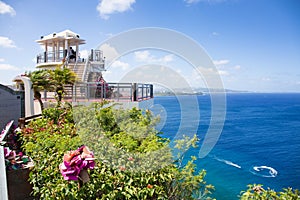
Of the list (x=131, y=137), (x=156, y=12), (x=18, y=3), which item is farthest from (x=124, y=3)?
(x=131, y=137)

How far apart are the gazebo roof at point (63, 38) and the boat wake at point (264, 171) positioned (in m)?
21.5

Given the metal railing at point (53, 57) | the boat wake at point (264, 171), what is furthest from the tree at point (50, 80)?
the boat wake at point (264, 171)

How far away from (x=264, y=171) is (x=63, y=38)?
24158 millimetres

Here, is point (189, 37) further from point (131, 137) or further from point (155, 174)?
point (155, 174)

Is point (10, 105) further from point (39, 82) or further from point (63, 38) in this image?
point (63, 38)

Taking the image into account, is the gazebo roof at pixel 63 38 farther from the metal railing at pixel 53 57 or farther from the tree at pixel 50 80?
the tree at pixel 50 80

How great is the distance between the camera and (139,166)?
11.3 ft

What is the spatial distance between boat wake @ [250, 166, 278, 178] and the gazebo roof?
848 inches

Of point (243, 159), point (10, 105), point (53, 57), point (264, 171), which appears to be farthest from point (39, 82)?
point (243, 159)

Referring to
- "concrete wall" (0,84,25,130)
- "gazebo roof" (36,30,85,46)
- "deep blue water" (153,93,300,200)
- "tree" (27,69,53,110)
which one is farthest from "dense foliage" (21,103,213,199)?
"gazebo roof" (36,30,85,46)

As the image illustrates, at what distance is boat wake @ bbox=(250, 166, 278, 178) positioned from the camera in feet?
73.6

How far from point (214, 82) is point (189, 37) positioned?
119 centimetres

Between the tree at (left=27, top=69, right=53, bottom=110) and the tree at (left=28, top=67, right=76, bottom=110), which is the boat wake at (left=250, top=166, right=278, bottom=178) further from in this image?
the tree at (left=27, top=69, right=53, bottom=110)

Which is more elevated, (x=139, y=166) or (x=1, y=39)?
(x=1, y=39)
